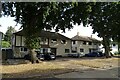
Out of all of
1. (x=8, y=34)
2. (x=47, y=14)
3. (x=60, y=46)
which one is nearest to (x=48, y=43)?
(x=60, y=46)

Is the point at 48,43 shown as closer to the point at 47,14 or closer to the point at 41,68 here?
the point at 47,14

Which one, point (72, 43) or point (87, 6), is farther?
point (72, 43)

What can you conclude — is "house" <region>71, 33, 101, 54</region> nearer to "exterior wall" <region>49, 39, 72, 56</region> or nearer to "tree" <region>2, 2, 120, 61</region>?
"exterior wall" <region>49, 39, 72, 56</region>

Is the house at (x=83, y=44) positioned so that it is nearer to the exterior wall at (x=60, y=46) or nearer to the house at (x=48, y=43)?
the house at (x=48, y=43)

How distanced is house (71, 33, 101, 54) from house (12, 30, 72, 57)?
22.1 ft

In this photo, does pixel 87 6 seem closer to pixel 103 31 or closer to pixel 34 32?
pixel 34 32

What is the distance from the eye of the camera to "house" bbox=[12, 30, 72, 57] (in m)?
61.2

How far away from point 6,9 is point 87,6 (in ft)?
32.8

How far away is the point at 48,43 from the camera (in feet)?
222

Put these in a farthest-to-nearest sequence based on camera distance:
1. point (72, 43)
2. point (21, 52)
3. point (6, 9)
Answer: point (72, 43)
point (21, 52)
point (6, 9)

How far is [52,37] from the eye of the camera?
68562 millimetres

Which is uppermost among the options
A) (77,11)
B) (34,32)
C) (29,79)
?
(77,11)

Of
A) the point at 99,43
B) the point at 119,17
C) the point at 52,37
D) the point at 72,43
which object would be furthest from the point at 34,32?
the point at 99,43

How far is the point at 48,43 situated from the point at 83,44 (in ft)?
65.2
